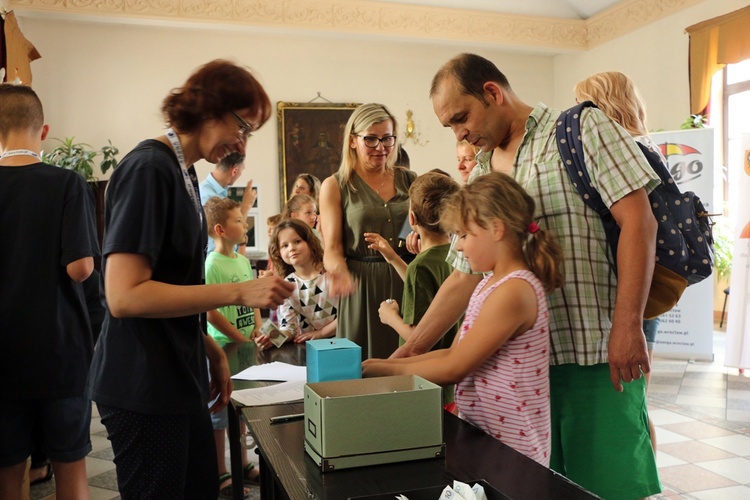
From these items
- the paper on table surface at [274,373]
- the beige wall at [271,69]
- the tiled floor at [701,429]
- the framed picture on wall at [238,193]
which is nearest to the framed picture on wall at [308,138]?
the beige wall at [271,69]

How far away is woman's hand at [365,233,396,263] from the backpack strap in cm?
115

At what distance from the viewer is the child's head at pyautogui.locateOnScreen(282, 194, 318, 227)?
4.34 meters

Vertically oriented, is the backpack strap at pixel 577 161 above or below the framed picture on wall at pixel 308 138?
below

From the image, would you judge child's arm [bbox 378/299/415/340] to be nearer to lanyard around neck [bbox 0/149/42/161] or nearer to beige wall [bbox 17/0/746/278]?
lanyard around neck [bbox 0/149/42/161]

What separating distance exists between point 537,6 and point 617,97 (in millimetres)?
7159

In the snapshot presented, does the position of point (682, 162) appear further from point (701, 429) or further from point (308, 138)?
point (308, 138)

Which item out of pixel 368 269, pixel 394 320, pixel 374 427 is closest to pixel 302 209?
pixel 368 269

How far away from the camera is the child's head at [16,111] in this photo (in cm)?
224

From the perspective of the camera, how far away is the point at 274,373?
2.07 m

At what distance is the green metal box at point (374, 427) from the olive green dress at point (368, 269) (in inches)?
60.0

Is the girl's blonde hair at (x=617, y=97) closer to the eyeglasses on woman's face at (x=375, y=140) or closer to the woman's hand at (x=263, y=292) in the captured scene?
the eyeglasses on woman's face at (x=375, y=140)

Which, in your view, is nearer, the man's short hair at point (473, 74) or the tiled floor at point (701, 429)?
the man's short hair at point (473, 74)

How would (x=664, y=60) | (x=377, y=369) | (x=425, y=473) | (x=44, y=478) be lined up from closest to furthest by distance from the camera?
(x=425, y=473), (x=377, y=369), (x=44, y=478), (x=664, y=60)

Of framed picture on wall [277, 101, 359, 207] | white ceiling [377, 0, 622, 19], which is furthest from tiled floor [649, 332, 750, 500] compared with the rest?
white ceiling [377, 0, 622, 19]
